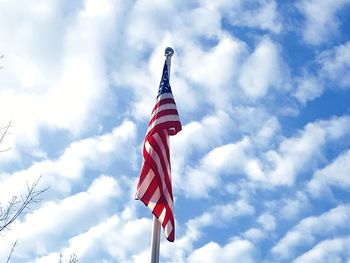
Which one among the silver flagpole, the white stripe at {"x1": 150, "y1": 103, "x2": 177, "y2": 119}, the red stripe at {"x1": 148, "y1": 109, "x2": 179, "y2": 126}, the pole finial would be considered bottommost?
the silver flagpole

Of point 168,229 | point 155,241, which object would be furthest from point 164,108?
point 155,241

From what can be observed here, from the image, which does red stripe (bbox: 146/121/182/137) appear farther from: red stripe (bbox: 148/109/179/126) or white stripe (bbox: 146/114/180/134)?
red stripe (bbox: 148/109/179/126)

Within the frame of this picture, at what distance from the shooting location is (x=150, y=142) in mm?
11242

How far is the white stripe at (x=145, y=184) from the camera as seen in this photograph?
34.5ft

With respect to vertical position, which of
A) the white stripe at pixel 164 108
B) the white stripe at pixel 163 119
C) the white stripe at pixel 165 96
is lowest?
the white stripe at pixel 163 119

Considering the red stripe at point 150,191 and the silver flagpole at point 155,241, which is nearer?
the silver flagpole at point 155,241

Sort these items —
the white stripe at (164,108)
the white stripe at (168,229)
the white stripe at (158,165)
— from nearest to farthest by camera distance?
the white stripe at (168,229)
the white stripe at (158,165)
the white stripe at (164,108)

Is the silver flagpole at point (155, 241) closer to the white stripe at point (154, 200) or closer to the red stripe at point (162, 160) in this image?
the white stripe at point (154, 200)

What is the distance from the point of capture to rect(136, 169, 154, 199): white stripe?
10.5m

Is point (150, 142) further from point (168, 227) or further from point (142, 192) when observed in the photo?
point (168, 227)

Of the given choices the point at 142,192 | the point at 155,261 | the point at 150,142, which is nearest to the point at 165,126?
the point at 150,142

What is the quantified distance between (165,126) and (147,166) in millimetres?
1062

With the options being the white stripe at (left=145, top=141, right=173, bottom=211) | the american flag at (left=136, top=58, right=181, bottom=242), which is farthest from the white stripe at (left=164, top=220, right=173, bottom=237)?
the white stripe at (left=145, top=141, right=173, bottom=211)

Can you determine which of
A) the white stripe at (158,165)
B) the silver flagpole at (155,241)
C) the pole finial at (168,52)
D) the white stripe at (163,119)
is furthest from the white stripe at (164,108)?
the silver flagpole at (155,241)
